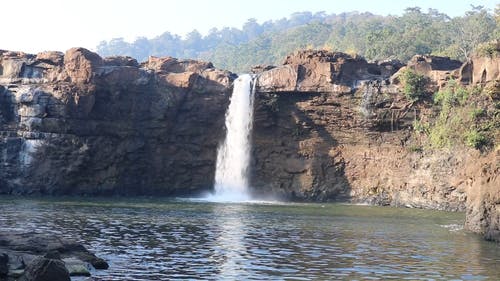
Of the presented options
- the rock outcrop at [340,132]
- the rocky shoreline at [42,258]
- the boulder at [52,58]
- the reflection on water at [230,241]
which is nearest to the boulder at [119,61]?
the boulder at [52,58]

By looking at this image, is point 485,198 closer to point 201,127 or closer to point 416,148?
point 416,148

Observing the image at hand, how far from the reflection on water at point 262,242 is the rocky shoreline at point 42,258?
66 cm

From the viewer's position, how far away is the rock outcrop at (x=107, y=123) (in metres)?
52.4

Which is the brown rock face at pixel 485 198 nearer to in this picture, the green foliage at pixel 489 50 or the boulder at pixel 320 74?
the green foliage at pixel 489 50

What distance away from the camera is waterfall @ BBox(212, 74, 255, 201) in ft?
186

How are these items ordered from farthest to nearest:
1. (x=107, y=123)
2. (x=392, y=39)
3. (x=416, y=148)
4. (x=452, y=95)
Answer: (x=392, y=39) < (x=107, y=123) < (x=416, y=148) < (x=452, y=95)

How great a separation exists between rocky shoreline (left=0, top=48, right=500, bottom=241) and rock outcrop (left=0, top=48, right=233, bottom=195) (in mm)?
77

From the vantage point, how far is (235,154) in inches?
2269

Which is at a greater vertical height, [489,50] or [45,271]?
[489,50]

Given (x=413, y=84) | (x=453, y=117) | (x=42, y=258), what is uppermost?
(x=413, y=84)

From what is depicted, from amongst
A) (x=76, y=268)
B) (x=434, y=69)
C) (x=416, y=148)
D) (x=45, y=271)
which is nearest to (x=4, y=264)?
(x=76, y=268)

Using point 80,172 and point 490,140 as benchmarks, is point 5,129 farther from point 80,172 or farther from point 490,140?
point 490,140

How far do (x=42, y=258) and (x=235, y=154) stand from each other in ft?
137

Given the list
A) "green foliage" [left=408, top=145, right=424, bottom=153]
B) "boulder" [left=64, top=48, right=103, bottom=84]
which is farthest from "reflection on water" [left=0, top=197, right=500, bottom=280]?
"boulder" [left=64, top=48, right=103, bottom=84]
